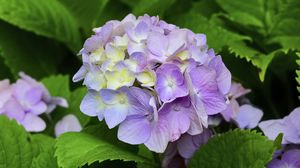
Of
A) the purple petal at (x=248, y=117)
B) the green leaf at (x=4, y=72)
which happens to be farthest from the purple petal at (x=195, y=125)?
the green leaf at (x=4, y=72)

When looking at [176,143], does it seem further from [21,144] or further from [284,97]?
[284,97]

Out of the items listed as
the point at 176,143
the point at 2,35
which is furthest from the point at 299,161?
the point at 2,35

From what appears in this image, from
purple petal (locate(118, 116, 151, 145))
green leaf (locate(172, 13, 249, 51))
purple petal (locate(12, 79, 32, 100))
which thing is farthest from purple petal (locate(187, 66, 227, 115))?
purple petal (locate(12, 79, 32, 100))

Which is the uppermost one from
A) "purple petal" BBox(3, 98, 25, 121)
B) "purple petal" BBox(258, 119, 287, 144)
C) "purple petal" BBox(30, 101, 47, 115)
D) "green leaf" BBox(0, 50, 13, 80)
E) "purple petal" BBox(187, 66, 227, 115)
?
"purple petal" BBox(187, 66, 227, 115)

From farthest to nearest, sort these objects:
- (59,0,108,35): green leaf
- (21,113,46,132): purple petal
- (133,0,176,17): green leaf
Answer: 1. (59,0,108,35): green leaf
2. (133,0,176,17): green leaf
3. (21,113,46,132): purple petal

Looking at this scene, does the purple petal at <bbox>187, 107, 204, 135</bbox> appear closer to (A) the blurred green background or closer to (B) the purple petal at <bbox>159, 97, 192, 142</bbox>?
(B) the purple petal at <bbox>159, 97, 192, 142</bbox>

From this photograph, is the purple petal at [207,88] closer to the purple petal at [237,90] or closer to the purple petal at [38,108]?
the purple petal at [237,90]
